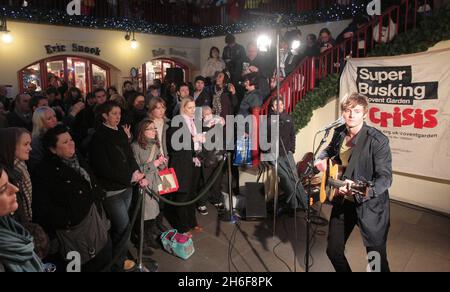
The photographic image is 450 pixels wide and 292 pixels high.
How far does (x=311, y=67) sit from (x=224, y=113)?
1.92m

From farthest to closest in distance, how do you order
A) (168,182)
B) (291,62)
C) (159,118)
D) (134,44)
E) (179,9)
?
(179,9) < (134,44) < (291,62) < (159,118) < (168,182)

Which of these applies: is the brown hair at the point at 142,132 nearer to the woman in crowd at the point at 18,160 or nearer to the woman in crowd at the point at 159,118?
the woman in crowd at the point at 159,118

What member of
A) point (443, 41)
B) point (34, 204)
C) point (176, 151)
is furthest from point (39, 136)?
point (443, 41)

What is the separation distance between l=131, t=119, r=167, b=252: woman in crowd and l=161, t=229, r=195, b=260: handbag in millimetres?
303

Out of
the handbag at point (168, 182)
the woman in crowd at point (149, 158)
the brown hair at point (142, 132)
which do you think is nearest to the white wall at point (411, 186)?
the handbag at point (168, 182)

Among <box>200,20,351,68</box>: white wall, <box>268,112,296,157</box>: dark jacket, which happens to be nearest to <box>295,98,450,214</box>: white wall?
<box>268,112,296,157</box>: dark jacket

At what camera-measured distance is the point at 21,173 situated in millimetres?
2887

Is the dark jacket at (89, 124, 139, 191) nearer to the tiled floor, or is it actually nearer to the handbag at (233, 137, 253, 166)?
the tiled floor

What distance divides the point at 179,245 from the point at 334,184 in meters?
2.17

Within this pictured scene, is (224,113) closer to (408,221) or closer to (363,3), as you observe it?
(408,221)

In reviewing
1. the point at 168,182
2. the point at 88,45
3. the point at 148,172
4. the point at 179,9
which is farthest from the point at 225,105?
the point at 179,9

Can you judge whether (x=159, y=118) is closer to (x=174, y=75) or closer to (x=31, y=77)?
(x=174, y=75)

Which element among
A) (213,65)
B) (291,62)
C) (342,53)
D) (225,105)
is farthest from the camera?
(213,65)

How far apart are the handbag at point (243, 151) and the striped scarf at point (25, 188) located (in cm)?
378
